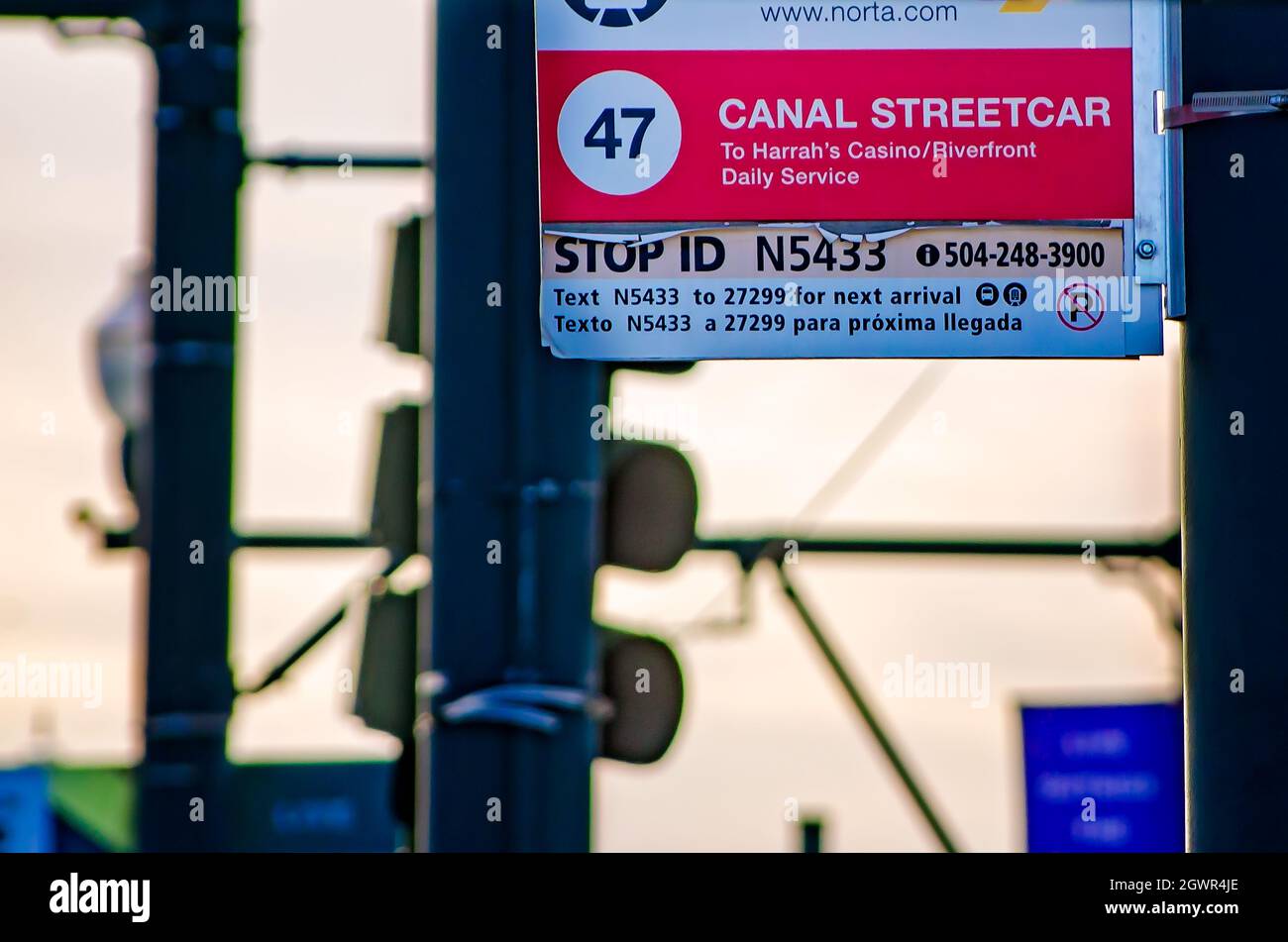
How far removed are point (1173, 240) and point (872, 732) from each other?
15.9 ft

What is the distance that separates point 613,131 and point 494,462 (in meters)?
0.87

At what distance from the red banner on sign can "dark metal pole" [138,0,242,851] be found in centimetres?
303

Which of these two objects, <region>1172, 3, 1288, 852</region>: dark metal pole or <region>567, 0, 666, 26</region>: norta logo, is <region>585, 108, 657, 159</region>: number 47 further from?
<region>1172, 3, 1288, 852</region>: dark metal pole

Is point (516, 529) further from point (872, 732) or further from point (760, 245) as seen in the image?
point (872, 732)

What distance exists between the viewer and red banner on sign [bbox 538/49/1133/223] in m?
6.76

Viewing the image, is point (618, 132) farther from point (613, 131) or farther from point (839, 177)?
point (839, 177)

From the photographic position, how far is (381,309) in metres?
7.62

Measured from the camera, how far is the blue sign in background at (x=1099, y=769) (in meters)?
14.7

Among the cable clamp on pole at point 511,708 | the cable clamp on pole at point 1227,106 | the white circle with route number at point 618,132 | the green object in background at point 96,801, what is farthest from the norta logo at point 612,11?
the green object in background at point 96,801

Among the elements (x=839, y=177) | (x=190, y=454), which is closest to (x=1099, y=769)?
(x=190, y=454)

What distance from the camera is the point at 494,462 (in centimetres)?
671

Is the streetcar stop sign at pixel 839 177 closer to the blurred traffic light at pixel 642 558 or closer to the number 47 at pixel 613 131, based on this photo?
the number 47 at pixel 613 131

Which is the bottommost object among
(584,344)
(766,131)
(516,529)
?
(516,529)
